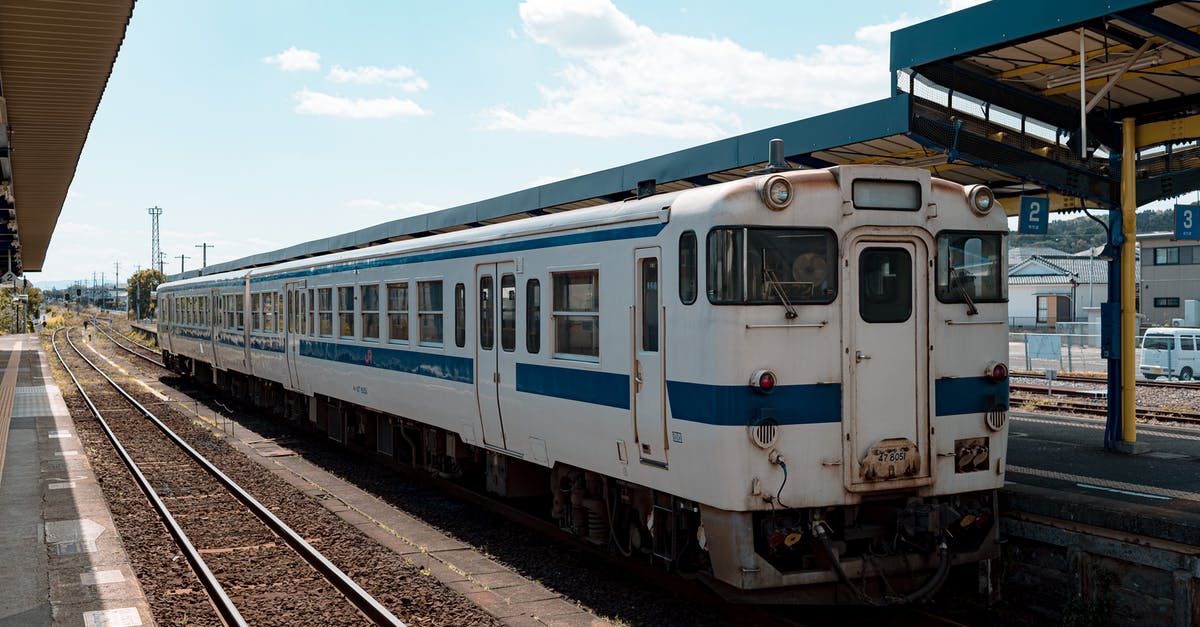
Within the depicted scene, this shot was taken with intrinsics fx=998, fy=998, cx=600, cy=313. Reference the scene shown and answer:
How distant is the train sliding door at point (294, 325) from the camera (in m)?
15.9

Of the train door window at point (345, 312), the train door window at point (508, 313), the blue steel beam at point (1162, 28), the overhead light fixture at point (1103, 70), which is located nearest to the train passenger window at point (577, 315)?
the train door window at point (508, 313)

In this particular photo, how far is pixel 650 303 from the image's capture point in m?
7.28

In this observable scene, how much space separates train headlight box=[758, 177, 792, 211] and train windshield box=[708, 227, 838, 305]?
17 centimetres

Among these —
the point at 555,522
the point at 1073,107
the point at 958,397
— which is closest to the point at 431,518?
the point at 555,522

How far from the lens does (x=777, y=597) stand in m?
6.70

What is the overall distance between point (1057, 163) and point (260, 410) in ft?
54.8

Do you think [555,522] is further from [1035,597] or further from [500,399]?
[1035,597]

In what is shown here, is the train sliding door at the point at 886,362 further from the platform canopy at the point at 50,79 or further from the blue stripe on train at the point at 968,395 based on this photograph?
the platform canopy at the point at 50,79

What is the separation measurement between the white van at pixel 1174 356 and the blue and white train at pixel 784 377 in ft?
68.9

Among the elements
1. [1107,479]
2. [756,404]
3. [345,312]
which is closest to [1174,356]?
[1107,479]

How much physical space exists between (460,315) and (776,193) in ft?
14.9

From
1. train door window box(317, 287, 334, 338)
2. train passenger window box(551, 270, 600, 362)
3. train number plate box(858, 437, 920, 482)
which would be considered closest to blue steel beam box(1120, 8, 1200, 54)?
train number plate box(858, 437, 920, 482)

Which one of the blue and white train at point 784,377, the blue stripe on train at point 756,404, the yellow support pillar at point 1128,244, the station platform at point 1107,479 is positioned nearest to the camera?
the blue stripe on train at point 756,404

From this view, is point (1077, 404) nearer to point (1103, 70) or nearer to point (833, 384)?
point (1103, 70)
